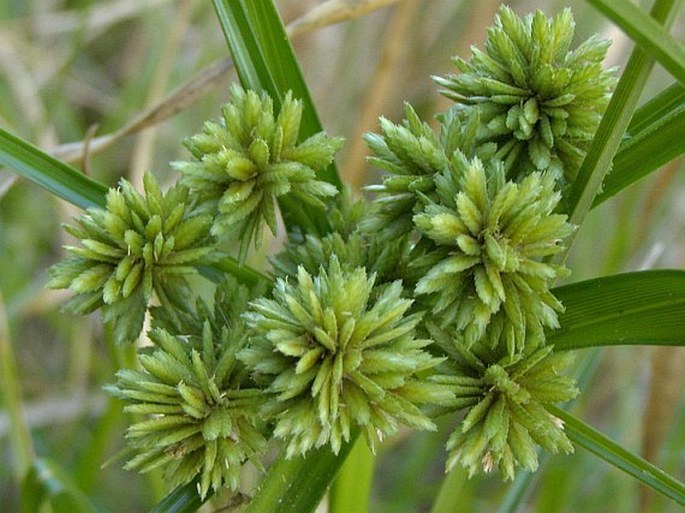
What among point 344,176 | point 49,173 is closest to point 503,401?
point 49,173

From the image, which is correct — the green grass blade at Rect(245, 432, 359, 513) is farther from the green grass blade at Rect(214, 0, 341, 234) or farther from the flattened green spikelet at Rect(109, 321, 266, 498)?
the green grass blade at Rect(214, 0, 341, 234)

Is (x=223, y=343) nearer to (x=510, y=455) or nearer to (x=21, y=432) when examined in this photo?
(x=510, y=455)

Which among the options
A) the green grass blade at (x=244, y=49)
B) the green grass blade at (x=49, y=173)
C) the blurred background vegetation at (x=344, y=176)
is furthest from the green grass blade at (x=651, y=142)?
the blurred background vegetation at (x=344, y=176)

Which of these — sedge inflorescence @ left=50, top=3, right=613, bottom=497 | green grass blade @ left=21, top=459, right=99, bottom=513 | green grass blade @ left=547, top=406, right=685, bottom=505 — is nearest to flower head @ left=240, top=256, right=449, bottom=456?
sedge inflorescence @ left=50, top=3, right=613, bottom=497

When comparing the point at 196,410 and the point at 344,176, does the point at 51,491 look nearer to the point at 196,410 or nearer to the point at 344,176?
the point at 196,410

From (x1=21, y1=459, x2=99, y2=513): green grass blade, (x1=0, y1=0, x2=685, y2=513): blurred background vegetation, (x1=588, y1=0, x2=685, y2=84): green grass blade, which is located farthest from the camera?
(x1=0, y1=0, x2=685, y2=513): blurred background vegetation
